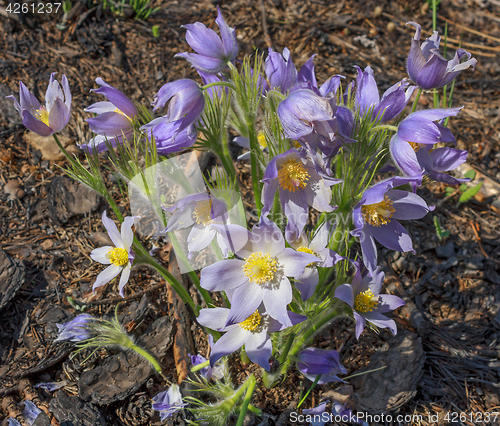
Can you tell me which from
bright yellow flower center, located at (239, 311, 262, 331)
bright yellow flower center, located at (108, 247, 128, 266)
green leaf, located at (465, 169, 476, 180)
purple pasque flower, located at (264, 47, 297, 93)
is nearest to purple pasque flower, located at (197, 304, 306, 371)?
bright yellow flower center, located at (239, 311, 262, 331)

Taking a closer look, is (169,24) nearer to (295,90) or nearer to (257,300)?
(295,90)

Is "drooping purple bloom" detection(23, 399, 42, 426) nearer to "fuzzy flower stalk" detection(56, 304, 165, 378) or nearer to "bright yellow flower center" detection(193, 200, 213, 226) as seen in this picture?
"fuzzy flower stalk" detection(56, 304, 165, 378)

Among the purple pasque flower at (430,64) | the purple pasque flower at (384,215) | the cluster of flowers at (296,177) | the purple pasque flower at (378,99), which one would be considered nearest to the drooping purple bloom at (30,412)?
the cluster of flowers at (296,177)

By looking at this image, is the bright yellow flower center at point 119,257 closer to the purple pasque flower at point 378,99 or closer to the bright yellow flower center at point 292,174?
the bright yellow flower center at point 292,174

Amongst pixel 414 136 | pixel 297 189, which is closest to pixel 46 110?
pixel 297 189

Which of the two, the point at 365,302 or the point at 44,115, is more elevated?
the point at 44,115

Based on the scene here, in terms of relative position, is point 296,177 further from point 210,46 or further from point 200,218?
point 210,46
